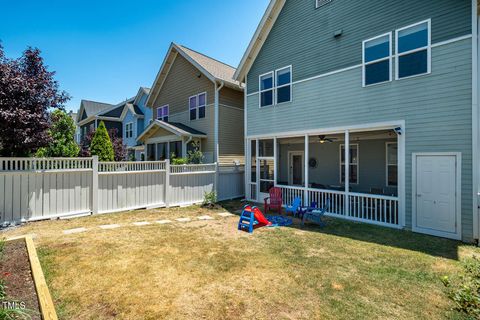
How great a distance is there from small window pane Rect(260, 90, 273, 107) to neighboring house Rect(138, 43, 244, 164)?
2132 mm

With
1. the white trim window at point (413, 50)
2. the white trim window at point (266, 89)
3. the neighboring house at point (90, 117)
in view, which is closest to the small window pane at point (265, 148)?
the white trim window at point (266, 89)

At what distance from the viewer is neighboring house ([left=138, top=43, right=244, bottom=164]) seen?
45.6 feet

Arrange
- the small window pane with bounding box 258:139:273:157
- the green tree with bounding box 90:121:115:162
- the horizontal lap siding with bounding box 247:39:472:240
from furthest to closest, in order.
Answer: the green tree with bounding box 90:121:115:162 < the small window pane with bounding box 258:139:273:157 < the horizontal lap siding with bounding box 247:39:472:240

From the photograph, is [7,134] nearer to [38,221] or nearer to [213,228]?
[38,221]

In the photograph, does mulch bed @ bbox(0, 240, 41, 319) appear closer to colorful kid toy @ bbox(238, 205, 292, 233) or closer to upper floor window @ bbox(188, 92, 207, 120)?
colorful kid toy @ bbox(238, 205, 292, 233)

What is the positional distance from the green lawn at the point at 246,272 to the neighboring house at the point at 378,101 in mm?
1400

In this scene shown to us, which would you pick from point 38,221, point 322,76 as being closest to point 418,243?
point 322,76

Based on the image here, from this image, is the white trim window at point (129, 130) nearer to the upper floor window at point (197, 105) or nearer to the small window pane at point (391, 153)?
the upper floor window at point (197, 105)

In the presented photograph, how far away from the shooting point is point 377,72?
7.96 metres

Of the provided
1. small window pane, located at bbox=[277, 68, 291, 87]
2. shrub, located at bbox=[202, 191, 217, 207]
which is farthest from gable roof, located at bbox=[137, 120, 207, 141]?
small window pane, located at bbox=[277, 68, 291, 87]

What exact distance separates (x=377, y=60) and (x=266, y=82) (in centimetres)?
479

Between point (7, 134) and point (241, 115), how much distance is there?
1063 cm

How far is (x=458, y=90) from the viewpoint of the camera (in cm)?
641

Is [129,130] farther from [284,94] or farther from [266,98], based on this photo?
[284,94]
